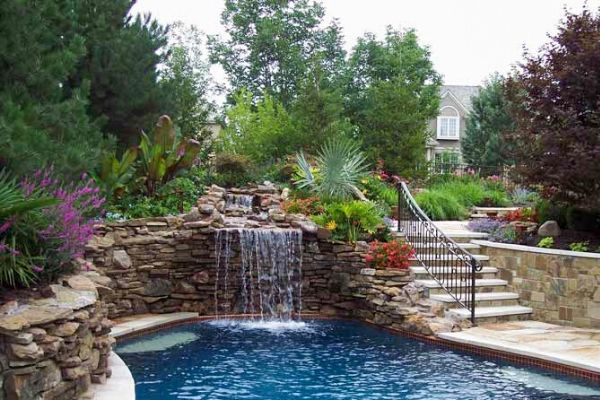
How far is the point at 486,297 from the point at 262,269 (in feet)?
11.9

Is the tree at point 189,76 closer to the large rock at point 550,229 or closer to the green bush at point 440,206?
the green bush at point 440,206

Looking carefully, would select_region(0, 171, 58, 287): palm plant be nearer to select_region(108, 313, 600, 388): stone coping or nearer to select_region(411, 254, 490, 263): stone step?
select_region(108, 313, 600, 388): stone coping

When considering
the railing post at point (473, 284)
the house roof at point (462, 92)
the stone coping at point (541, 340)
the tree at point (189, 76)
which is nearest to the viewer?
the stone coping at point (541, 340)

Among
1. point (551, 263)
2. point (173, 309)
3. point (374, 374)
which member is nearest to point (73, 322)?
point (374, 374)

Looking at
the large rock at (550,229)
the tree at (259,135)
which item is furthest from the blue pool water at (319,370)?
the tree at (259,135)

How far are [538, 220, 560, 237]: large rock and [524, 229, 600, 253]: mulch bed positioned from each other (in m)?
0.08

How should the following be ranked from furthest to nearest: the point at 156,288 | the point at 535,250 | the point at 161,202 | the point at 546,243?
1. the point at 161,202
2. the point at 156,288
3. the point at 546,243
4. the point at 535,250

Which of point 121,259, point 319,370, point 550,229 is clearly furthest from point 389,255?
point 121,259

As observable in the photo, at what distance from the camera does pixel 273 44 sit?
2922cm

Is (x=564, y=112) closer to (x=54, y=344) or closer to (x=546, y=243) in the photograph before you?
(x=546, y=243)

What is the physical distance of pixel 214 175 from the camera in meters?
15.4

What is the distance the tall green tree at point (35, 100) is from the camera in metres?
6.06

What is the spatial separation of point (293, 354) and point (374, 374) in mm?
1262

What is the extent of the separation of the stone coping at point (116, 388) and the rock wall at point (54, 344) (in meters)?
0.09
